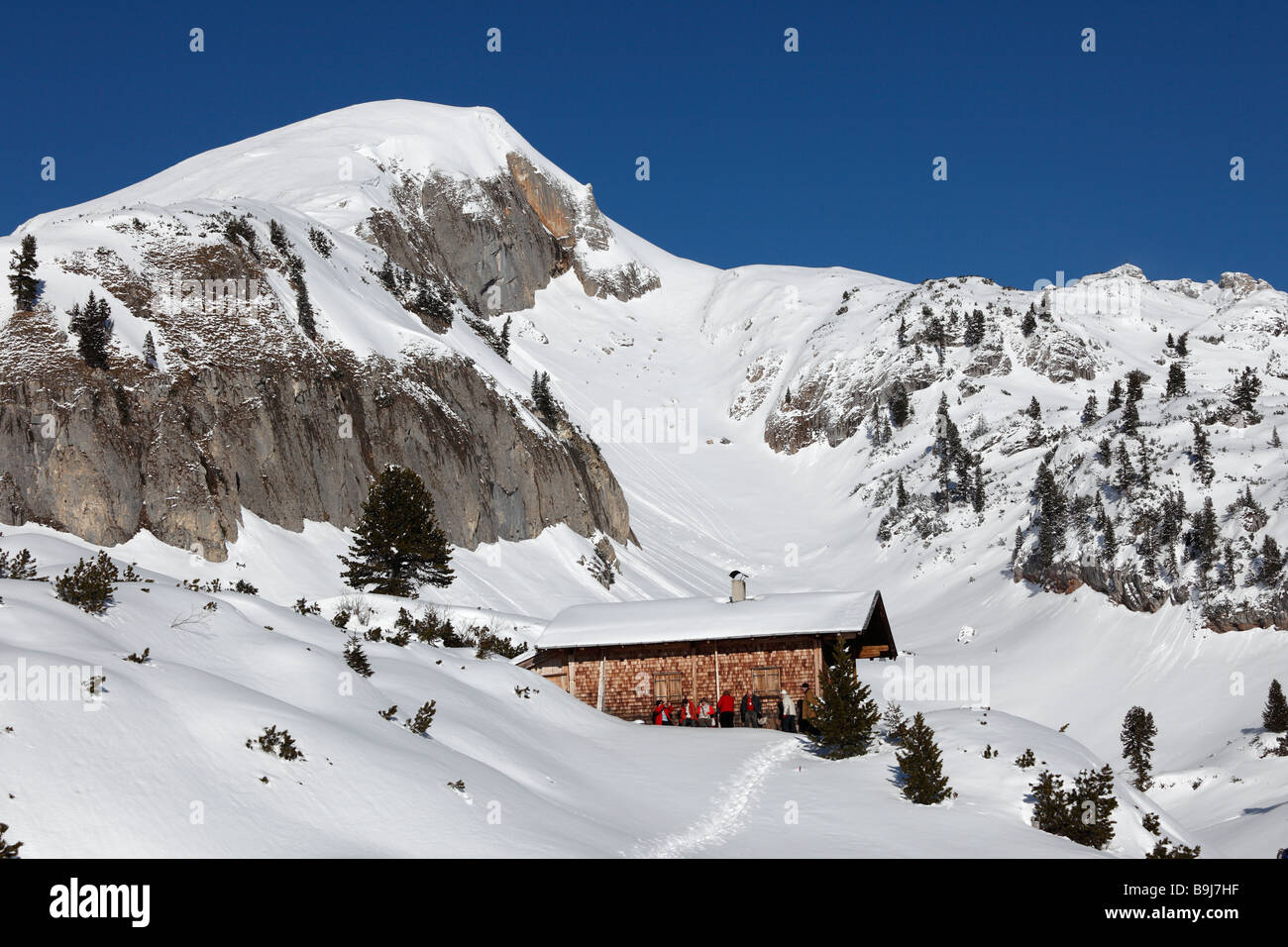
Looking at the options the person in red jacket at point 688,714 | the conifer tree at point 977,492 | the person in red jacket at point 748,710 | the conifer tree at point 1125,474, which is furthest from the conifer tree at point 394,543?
the conifer tree at point 977,492

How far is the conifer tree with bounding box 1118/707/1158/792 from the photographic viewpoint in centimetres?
3994

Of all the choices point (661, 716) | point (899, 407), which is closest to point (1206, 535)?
point (661, 716)

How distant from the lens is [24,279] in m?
42.5

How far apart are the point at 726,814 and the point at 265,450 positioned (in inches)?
1372

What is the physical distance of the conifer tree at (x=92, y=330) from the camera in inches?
1656

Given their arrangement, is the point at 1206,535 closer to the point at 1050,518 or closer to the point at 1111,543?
the point at 1111,543

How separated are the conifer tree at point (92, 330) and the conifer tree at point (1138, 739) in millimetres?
43032

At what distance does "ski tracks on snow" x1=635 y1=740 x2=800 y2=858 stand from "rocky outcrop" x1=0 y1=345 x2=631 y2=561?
2641cm

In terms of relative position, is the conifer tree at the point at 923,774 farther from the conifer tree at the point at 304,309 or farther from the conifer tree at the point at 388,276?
the conifer tree at the point at 388,276

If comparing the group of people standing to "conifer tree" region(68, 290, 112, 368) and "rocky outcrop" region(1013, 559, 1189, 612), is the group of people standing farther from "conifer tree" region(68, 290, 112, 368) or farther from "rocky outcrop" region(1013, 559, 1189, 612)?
"rocky outcrop" region(1013, 559, 1189, 612)
